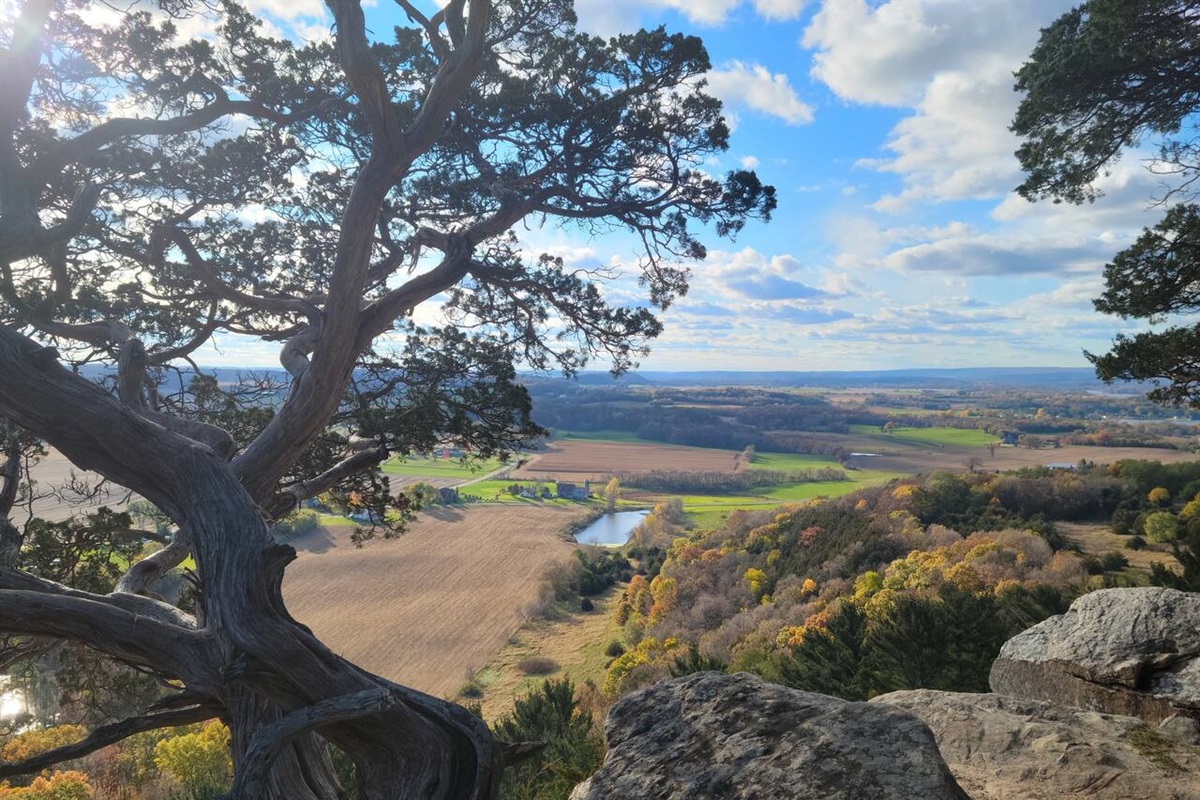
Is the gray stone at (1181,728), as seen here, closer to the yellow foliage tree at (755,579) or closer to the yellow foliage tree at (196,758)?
the yellow foliage tree at (196,758)

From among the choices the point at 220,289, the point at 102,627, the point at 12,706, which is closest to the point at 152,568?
the point at 102,627

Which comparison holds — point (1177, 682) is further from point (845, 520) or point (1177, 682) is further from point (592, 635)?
point (592, 635)

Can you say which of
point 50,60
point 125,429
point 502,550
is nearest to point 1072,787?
point 125,429

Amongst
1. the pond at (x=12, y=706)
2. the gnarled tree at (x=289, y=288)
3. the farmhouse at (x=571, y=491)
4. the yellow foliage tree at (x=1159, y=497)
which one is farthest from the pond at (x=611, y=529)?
the gnarled tree at (x=289, y=288)

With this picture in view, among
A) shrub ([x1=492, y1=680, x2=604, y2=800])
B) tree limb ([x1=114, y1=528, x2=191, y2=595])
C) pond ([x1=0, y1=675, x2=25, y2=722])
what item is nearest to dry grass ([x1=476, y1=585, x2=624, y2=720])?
shrub ([x1=492, y1=680, x2=604, y2=800])

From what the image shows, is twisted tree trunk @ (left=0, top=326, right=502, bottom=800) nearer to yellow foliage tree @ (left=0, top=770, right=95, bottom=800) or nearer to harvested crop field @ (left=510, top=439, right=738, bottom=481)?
yellow foliage tree @ (left=0, top=770, right=95, bottom=800)

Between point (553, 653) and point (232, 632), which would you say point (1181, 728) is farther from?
point (553, 653)
